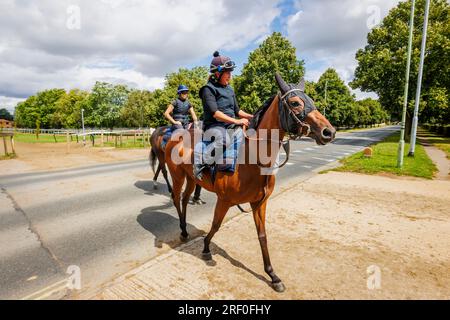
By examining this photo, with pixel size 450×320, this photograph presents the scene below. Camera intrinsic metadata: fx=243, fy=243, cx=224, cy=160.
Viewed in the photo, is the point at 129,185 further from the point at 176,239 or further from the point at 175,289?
the point at 175,289

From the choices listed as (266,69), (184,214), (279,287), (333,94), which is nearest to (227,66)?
(184,214)

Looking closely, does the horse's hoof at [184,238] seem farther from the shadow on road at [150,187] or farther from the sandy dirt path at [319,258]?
the shadow on road at [150,187]

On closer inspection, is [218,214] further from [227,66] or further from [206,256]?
[227,66]

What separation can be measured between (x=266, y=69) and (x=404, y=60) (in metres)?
15.1

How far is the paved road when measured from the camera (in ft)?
12.2

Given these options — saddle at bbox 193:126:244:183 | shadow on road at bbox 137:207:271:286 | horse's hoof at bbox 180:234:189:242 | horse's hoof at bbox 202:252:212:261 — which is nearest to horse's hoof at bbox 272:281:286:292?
shadow on road at bbox 137:207:271:286

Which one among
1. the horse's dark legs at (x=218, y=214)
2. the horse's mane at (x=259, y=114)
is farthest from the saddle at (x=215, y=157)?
the horse's dark legs at (x=218, y=214)

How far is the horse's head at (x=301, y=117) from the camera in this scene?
2822 mm

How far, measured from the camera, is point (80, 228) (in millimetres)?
5348

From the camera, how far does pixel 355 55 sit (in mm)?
30688

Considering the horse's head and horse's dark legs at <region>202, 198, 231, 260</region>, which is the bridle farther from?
horse's dark legs at <region>202, 198, 231, 260</region>

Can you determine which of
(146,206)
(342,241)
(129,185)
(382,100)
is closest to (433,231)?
(342,241)

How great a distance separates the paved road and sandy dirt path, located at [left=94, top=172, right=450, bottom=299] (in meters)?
0.70
